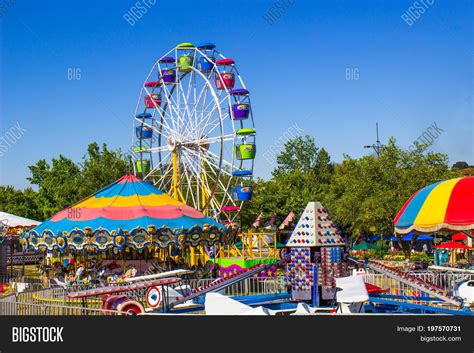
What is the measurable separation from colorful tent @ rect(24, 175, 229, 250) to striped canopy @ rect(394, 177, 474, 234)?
26.3 ft

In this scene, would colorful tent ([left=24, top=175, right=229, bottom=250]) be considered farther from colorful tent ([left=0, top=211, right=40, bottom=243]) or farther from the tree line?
the tree line

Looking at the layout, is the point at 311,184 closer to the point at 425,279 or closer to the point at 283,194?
the point at 283,194

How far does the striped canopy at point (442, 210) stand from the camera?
18234 mm

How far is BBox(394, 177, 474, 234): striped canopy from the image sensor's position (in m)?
18.2

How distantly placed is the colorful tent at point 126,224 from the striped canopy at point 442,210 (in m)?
8.01

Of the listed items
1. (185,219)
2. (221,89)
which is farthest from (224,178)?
(185,219)

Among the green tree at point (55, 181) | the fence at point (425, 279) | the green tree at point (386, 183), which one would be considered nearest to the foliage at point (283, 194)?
the green tree at point (386, 183)

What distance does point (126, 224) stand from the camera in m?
24.5

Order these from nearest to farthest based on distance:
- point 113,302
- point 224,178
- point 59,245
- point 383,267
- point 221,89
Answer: point 113,302 → point 383,267 → point 59,245 → point 221,89 → point 224,178

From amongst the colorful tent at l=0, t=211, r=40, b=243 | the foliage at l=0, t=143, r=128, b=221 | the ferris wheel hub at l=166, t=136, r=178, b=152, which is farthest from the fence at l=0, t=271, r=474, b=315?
the foliage at l=0, t=143, r=128, b=221

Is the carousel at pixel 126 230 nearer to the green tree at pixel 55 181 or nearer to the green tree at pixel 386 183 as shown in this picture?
the green tree at pixel 386 183
